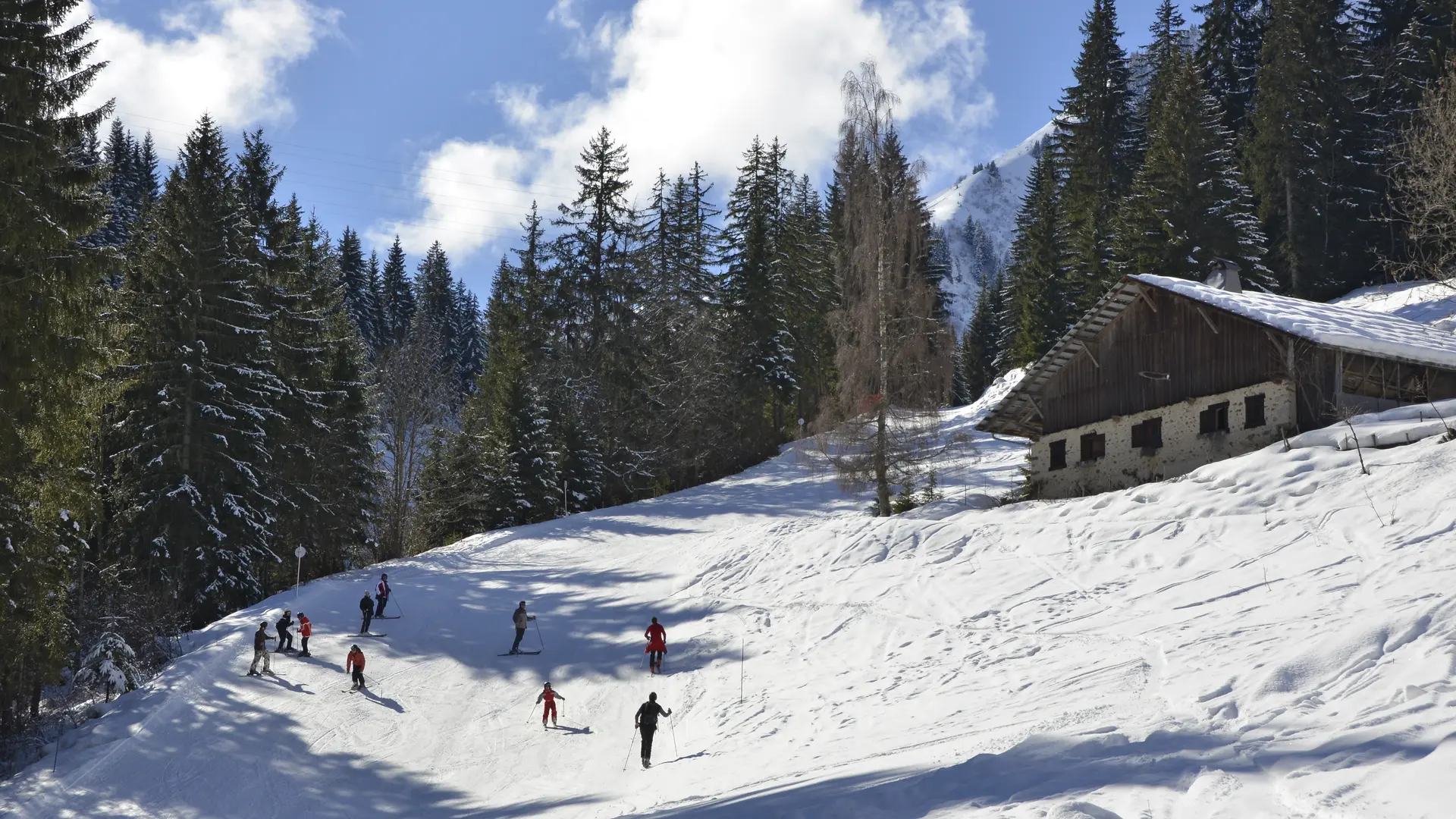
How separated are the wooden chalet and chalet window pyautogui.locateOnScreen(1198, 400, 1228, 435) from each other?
27mm

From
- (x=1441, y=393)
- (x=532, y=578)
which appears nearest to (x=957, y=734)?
(x=1441, y=393)

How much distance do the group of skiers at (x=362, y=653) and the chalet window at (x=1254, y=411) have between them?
1508cm

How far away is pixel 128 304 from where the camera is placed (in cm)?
2925

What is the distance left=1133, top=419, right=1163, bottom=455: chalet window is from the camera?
1001 inches

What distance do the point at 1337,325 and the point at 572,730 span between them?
19670 mm

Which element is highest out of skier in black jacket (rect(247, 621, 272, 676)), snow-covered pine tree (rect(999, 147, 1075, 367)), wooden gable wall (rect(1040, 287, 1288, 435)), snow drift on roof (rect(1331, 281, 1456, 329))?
snow-covered pine tree (rect(999, 147, 1075, 367))

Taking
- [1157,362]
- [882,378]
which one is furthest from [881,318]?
[1157,362]

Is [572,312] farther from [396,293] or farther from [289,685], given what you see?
[396,293]

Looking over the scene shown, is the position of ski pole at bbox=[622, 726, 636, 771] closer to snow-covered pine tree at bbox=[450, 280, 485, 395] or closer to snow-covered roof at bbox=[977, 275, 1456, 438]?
snow-covered roof at bbox=[977, 275, 1456, 438]

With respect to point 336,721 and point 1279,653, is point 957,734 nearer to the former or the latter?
point 1279,653

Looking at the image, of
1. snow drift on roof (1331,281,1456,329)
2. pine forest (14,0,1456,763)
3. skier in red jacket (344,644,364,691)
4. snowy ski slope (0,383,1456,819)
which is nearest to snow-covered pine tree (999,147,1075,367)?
pine forest (14,0,1456,763)

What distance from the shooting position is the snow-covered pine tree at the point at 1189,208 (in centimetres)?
4294

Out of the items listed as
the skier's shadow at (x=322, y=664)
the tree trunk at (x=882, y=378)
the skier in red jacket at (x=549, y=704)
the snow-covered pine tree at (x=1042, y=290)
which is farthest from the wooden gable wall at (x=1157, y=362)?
the snow-covered pine tree at (x=1042, y=290)

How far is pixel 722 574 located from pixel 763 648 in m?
6.36
